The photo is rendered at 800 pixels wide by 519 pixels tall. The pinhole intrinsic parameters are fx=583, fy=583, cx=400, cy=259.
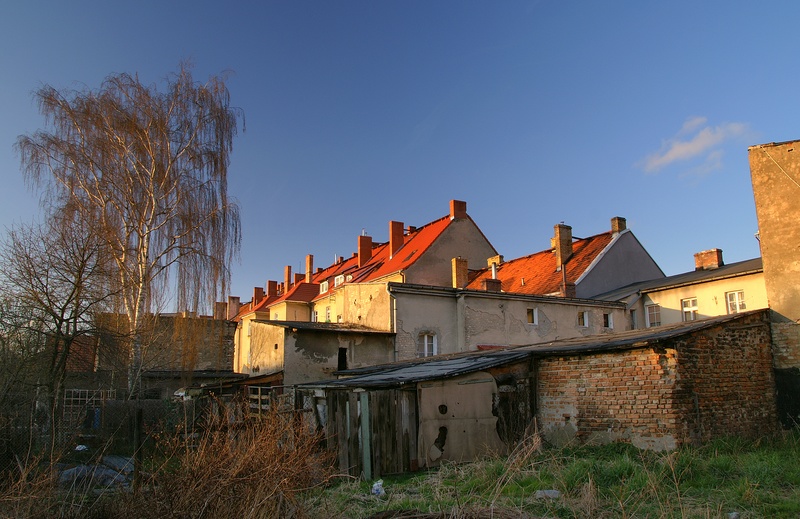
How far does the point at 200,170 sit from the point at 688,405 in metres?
17.3

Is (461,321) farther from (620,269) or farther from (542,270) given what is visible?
(620,269)

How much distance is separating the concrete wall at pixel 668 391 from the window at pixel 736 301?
39.2 ft

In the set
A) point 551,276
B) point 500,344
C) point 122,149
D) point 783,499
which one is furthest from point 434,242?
point 783,499

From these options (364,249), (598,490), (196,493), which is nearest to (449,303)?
(364,249)

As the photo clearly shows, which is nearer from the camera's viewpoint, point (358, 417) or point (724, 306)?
point (358, 417)

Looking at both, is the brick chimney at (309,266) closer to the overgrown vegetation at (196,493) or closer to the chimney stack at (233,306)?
the chimney stack at (233,306)

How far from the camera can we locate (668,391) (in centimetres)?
1159

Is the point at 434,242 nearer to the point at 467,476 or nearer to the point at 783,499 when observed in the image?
the point at 467,476

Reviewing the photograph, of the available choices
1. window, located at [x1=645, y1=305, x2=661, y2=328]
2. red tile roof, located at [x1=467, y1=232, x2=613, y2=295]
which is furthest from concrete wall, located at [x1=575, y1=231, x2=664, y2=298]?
window, located at [x1=645, y1=305, x2=661, y2=328]

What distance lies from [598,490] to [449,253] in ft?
84.5

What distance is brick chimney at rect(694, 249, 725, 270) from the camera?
93.2 ft

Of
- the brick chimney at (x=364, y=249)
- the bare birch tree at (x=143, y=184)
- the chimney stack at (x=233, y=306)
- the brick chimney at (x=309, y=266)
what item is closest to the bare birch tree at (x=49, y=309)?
the bare birch tree at (x=143, y=184)

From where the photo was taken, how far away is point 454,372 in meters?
12.9

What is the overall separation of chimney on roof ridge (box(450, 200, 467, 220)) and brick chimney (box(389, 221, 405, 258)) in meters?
4.42
